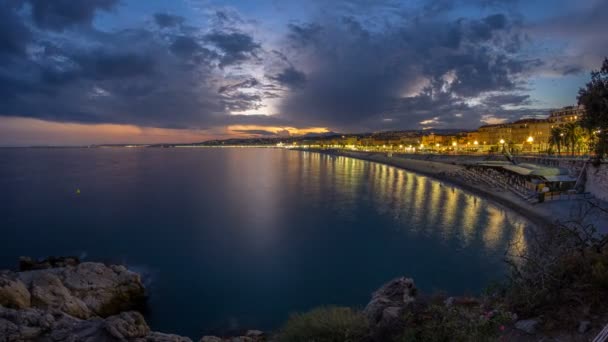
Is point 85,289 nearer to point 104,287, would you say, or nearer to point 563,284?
point 104,287

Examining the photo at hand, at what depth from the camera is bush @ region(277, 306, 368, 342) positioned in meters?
5.58

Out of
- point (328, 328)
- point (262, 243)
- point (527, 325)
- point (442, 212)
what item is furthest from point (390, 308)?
point (442, 212)

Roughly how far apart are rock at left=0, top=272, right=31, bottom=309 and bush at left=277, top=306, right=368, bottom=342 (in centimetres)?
739

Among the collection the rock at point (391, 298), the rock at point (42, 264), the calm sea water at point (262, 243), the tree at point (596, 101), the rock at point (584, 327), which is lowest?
the calm sea water at point (262, 243)

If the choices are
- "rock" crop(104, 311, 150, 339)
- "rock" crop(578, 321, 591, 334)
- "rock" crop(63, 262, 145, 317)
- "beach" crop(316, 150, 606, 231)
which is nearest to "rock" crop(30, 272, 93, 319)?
"rock" crop(63, 262, 145, 317)

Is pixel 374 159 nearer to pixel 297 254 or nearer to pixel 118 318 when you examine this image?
pixel 297 254

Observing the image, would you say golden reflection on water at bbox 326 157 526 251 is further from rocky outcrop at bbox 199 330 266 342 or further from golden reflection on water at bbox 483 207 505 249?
rocky outcrop at bbox 199 330 266 342

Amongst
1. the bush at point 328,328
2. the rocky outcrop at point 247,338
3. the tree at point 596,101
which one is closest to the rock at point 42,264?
the rocky outcrop at point 247,338

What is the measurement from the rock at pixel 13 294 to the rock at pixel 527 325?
446 inches

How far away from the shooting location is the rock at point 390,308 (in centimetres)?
527

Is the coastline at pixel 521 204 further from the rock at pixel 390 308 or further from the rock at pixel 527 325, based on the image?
the rock at pixel 527 325

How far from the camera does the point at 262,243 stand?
19.6 meters

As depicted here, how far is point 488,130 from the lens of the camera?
103 metres

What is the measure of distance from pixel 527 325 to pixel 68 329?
30.4 ft
